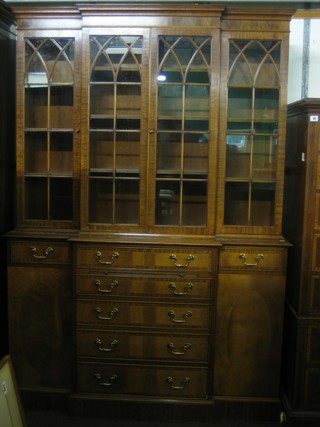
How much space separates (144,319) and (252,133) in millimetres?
1211

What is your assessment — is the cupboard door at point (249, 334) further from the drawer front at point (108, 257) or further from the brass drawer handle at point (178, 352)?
the drawer front at point (108, 257)

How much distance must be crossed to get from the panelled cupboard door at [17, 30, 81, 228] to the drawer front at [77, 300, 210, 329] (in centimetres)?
51

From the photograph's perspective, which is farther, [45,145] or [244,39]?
[45,145]

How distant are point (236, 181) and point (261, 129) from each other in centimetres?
32

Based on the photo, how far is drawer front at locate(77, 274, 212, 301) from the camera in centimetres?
243

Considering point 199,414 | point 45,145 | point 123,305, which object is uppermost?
point 45,145

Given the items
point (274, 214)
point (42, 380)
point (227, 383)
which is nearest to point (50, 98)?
point (274, 214)

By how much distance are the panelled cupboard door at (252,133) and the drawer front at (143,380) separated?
0.86 meters

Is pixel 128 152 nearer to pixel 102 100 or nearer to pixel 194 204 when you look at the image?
pixel 102 100

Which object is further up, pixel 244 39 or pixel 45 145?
pixel 244 39

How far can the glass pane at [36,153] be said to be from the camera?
256 centimetres

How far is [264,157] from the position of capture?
2.49 m

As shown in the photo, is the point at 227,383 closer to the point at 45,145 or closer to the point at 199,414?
the point at 199,414

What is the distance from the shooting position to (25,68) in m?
2.48
